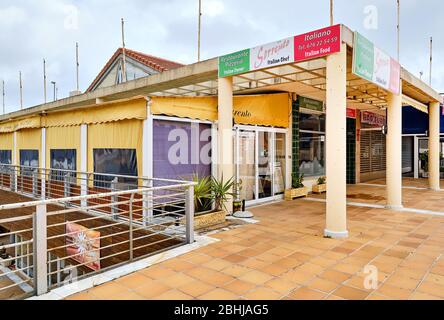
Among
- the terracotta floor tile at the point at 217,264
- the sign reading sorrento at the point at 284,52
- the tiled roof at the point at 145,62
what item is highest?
the tiled roof at the point at 145,62

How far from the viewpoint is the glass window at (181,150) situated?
19.4 ft

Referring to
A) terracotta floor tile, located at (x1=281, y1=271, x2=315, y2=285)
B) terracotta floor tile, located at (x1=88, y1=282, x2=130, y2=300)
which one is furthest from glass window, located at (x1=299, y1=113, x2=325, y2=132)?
terracotta floor tile, located at (x1=88, y1=282, x2=130, y2=300)

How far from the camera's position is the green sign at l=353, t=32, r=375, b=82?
4.91 metres

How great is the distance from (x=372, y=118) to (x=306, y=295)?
37.5 ft

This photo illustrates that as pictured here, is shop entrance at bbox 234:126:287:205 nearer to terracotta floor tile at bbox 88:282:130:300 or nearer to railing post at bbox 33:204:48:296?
terracotta floor tile at bbox 88:282:130:300

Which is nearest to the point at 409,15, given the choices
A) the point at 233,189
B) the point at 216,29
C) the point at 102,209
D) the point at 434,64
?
the point at 434,64

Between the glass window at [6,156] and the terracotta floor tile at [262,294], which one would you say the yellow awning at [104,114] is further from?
the glass window at [6,156]

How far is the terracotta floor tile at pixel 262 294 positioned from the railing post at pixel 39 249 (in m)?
1.91

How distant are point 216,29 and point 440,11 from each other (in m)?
7.14

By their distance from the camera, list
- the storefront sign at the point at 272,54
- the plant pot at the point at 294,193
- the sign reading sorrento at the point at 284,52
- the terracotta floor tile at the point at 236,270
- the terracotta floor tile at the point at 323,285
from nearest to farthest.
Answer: the terracotta floor tile at the point at 323,285
the terracotta floor tile at the point at 236,270
the sign reading sorrento at the point at 284,52
the storefront sign at the point at 272,54
the plant pot at the point at 294,193

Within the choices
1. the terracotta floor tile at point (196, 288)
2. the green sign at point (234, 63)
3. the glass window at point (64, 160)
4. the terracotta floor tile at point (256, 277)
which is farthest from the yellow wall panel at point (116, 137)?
the terracotta floor tile at point (256, 277)

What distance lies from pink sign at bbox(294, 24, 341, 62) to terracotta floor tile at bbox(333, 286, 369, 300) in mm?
3366

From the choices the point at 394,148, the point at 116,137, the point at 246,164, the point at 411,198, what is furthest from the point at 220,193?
the point at 411,198
